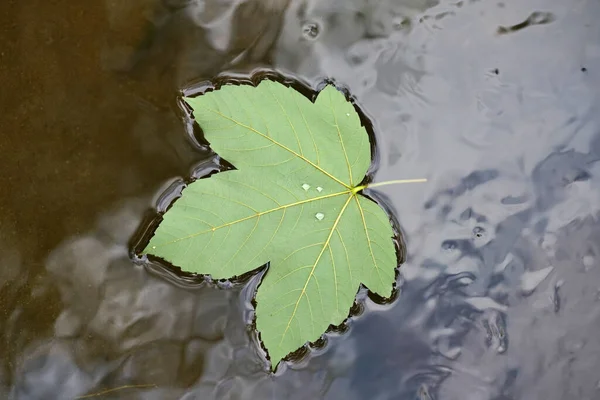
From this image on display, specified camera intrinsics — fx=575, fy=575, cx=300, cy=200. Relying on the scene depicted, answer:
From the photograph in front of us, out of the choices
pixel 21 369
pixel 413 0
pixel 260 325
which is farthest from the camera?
pixel 413 0

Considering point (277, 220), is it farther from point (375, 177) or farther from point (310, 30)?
point (310, 30)

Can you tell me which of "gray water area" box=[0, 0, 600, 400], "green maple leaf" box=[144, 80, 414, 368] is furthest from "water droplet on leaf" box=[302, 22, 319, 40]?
"green maple leaf" box=[144, 80, 414, 368]

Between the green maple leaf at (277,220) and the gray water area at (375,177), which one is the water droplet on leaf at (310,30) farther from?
the green maple leaf at (277,220)

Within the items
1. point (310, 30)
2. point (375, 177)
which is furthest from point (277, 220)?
point (310, 30)

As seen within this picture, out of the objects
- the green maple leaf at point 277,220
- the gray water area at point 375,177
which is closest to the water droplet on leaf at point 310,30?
the gray water area at point 375,177

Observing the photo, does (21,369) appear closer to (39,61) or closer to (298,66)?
(39,61)

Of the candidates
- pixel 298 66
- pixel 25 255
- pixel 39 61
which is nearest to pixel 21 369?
pixel 25 255
